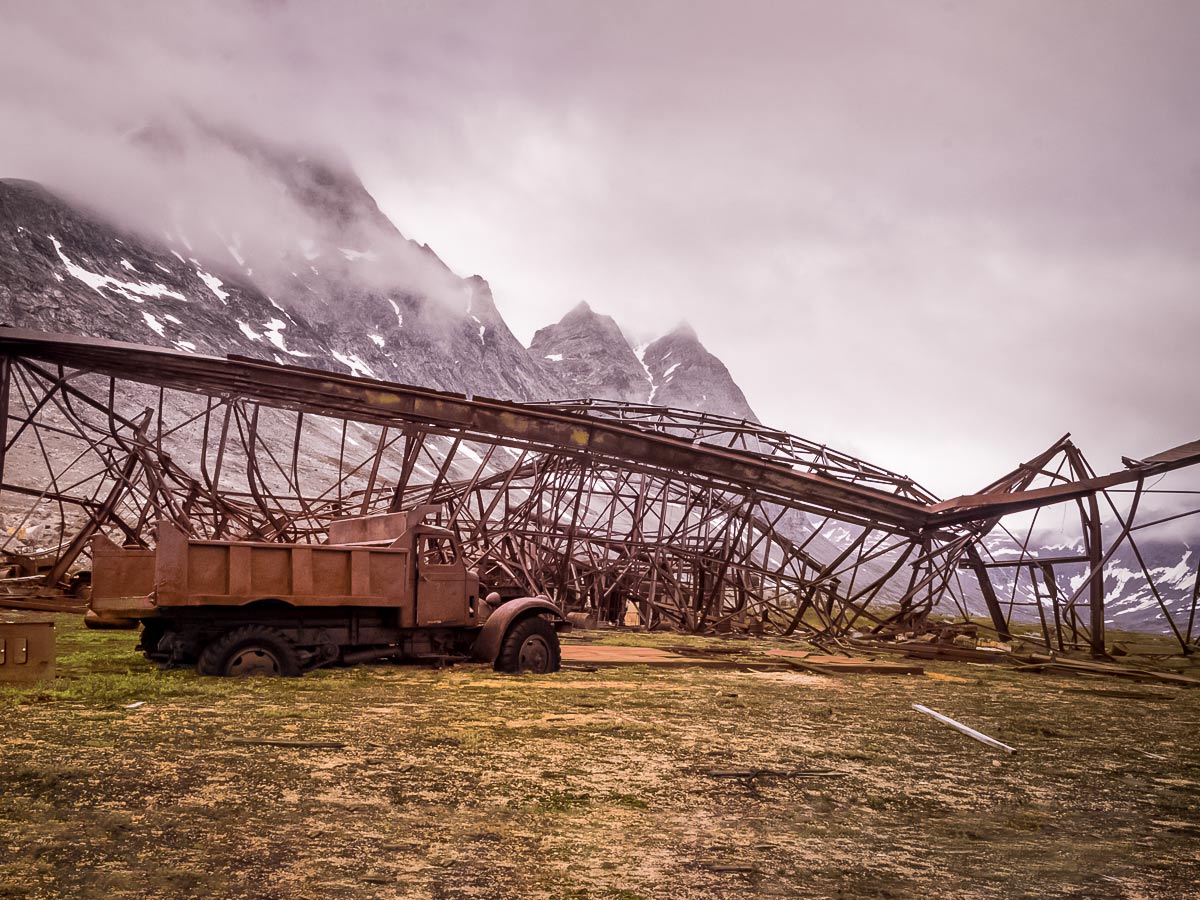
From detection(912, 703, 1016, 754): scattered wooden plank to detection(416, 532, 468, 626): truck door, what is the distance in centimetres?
605

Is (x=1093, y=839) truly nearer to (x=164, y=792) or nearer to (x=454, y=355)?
(x=164, y=792)

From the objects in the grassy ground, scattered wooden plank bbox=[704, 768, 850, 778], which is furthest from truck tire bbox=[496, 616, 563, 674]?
scattered wooden plank bbox=[704, 768, 850, 778]

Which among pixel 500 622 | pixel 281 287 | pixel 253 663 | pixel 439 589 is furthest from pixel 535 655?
pixel 281 287

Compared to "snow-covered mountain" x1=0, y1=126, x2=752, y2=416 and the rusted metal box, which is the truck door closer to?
the rusted metal box

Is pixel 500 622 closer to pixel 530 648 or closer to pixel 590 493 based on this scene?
pixel 530 648

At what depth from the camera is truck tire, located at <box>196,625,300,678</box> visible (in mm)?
9734

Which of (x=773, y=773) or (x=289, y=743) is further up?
(x=289, y=743)

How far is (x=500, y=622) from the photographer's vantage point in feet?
36.9

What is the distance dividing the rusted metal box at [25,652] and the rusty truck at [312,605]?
76cm

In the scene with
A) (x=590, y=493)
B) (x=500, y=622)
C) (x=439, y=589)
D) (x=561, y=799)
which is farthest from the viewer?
(x=590, y=493)

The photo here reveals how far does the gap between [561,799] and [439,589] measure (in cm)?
655

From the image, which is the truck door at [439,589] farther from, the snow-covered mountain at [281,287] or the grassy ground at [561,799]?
the snow-covered mountain at [281,287]

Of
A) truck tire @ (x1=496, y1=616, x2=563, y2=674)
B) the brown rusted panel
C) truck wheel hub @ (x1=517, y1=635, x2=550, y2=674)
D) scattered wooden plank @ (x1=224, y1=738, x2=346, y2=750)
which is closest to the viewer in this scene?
scattered wooden plank @ (x1=224, y1=738, x2=346, y2=750)

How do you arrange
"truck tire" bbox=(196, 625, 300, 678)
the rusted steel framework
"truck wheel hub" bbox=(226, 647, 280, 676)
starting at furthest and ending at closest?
the rusted steel framework
"truck wheel hub" bbox=(226, 647, 280, 676)
"truck tire" bbox=(196, 625, 300, 678)
